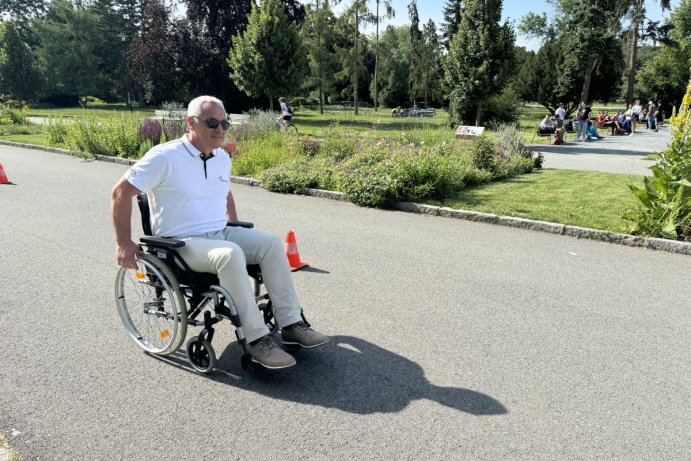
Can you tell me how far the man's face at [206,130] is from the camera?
11.9ft

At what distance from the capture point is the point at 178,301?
11.3 ft

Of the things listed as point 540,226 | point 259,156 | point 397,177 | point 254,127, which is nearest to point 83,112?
point 254,127

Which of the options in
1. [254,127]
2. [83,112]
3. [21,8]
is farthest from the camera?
[21,8]

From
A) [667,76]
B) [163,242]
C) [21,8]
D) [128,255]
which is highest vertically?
[21,8]

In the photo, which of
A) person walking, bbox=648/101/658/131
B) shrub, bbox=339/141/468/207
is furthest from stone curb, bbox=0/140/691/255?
person walking, bbox=648/101/658/131

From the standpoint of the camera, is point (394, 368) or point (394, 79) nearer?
point (394, 368)

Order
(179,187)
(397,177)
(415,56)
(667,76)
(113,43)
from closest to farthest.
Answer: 1. (179,187)
2. (397,177)
3. (667,76)
4. (415,56)
5. (113,43)

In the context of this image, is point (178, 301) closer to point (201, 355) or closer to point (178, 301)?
point (178, 301)

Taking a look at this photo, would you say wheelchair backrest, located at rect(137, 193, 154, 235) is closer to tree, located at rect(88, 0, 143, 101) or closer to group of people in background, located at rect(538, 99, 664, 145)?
group of people in background, located at rect(538, 99, 664, 145)

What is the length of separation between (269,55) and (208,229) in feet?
79.0

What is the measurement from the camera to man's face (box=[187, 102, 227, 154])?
3625 mm

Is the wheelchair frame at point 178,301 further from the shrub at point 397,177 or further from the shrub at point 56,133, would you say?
the shrub at point 56,133

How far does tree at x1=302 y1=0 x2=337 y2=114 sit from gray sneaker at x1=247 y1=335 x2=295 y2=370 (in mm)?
40039

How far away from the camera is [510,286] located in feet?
17.5
